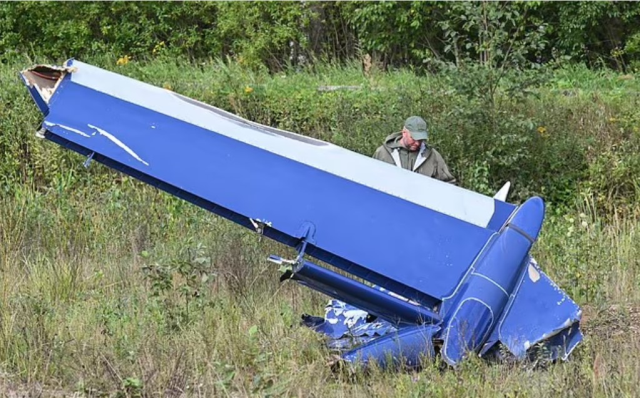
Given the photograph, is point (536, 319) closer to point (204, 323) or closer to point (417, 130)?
point (204, 323)

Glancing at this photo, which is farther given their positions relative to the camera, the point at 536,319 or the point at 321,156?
the point at 321,156

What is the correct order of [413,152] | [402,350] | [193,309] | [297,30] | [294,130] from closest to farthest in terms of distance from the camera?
1. [402,350]
2. [193,309]
3. [413,152]
4. [294,130]
5. [297,30]

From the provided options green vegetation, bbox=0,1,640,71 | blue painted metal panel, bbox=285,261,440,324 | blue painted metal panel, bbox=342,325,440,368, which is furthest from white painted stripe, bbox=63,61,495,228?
green vegetation, bbox=0,1,640,71

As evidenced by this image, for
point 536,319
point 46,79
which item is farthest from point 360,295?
point 46,79

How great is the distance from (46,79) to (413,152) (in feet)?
10.9

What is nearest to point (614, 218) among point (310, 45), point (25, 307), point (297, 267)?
Answer: point (297, 267)

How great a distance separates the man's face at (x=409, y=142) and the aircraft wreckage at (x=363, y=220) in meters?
2.15

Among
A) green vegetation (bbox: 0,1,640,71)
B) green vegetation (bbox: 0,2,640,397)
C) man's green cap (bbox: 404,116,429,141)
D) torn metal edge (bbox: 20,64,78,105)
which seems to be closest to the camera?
green vegetation (bbox: 0,2,640,397)

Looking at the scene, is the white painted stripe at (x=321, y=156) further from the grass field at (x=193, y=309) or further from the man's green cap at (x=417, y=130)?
the man's green cap at (x=417, y=130)

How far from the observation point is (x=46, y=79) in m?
6.27

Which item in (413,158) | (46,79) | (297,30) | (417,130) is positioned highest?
(46,79)

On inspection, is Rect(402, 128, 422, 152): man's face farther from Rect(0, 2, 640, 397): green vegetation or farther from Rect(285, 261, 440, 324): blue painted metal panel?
Rect(285, 261, 440, 324): blue painted metal panel

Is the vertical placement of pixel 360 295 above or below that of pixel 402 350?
above

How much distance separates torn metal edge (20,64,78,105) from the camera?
6227 mm
